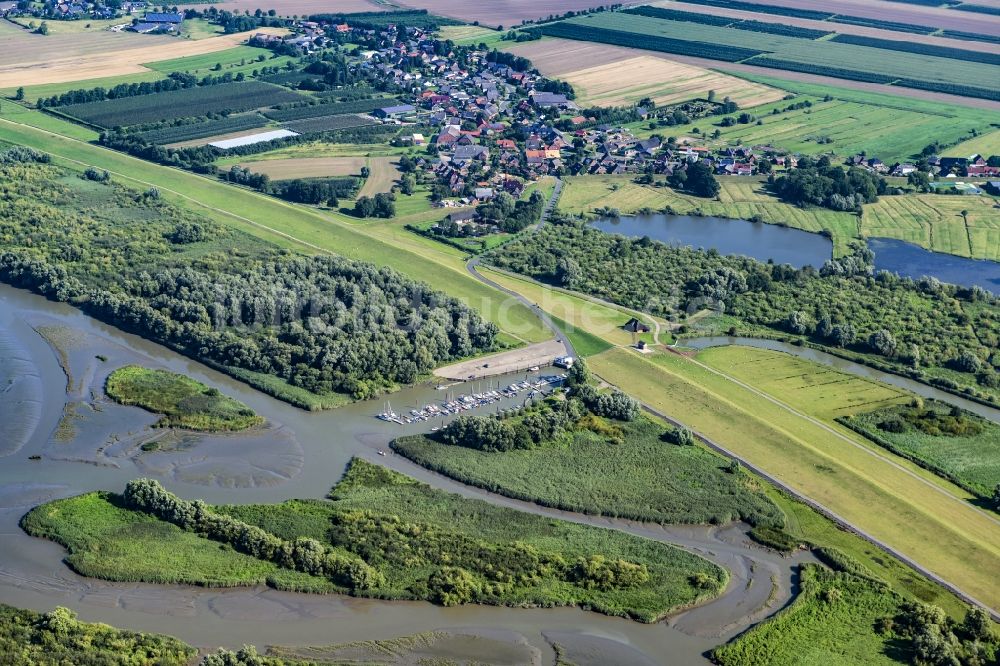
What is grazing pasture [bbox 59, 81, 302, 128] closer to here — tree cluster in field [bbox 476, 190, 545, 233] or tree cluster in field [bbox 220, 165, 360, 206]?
tree cluster in field [bbox 220, 165, 360, 206]

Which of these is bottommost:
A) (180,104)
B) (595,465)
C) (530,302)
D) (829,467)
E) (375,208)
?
(595,465)

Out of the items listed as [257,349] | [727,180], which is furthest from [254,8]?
[257,349]

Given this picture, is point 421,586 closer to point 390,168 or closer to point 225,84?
point 390,168

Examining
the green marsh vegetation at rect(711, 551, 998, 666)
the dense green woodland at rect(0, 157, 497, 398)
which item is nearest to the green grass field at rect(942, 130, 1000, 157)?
the dense green woodland at rect(0, 157, 497, 398)

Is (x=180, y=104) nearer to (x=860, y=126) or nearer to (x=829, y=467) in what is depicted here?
(x=860, y=126)

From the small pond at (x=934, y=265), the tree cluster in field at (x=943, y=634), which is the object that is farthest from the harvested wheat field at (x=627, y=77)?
the tree cluster in field at (x=943, y=634)

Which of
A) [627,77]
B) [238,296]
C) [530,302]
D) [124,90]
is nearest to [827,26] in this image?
[627,77]

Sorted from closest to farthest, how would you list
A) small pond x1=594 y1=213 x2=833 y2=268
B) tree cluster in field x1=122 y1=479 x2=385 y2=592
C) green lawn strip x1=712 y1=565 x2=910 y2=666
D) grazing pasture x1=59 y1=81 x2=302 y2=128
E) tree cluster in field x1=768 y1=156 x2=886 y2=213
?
green lawn strip x1=712 y1=565 x2=910 y2=666 < tree cluster in field x1=122 y1=479 x2=385 y2=592 < small pond x1=594 y1=213 x2=833 y2=268 < tree cluster in field x1=768 y1=156 x2=886 y2=213 < grazing pasture x1=59 y1=81 x2=302 y2=128
